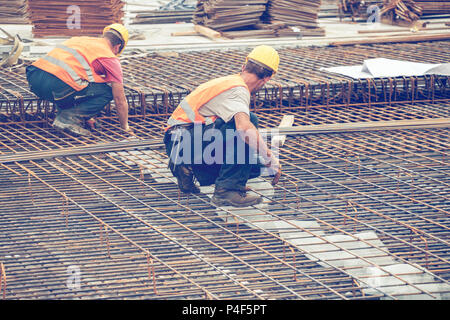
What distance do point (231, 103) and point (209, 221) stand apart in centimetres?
84

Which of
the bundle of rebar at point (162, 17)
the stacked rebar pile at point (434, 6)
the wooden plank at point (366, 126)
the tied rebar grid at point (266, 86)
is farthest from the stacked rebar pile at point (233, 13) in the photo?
the wooden plank at point (366, 126)

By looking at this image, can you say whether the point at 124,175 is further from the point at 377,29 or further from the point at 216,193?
the point at 377,29

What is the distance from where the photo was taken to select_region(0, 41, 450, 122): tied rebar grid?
6465 mm

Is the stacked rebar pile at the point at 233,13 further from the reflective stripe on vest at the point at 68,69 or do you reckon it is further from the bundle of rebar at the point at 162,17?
the reflective stripe on vest at the point at 68,69

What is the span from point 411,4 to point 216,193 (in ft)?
24.1

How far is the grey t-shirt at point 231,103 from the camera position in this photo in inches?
177

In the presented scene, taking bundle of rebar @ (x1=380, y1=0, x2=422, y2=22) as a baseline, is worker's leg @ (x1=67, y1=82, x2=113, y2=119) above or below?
below

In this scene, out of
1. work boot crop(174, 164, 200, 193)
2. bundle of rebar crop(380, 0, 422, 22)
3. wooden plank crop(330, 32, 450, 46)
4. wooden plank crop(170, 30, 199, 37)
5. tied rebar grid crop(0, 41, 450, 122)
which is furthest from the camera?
bundle of rebar crop(380, 0, 422, 22)

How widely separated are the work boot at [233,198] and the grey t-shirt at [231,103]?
558mm

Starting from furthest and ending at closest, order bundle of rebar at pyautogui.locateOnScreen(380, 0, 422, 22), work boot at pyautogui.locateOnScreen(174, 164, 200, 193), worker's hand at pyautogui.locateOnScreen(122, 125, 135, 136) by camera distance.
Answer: bundle of rebar at pyautogui.locateOnScreen(380, 0, 422, 22) → worker's hand at pyautogui.locateOnScreen(122, 125, 135, 136) → work boot at pyautogui.locateOnScreen(174, 164, 200, 193)

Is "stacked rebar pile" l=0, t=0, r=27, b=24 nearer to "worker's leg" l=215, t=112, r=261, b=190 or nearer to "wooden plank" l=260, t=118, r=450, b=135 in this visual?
"wooden plank" l=260, t=118, r=450, b=135

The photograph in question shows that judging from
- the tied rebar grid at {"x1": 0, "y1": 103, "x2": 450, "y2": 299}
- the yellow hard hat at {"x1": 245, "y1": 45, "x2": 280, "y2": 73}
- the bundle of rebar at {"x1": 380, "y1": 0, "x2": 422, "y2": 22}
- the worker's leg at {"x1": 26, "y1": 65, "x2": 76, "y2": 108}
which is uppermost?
the bundle of rebar at {"x1": 380, "y1": 0, "x2": 422, "y2": 22}

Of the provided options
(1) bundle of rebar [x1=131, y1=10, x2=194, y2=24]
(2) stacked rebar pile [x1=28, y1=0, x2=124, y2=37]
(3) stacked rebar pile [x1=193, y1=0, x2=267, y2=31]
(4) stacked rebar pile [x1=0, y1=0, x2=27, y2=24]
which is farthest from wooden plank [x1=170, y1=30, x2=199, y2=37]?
(4) stacked rebar pile [x1=0, y1=0, x2=27, y2=24]
